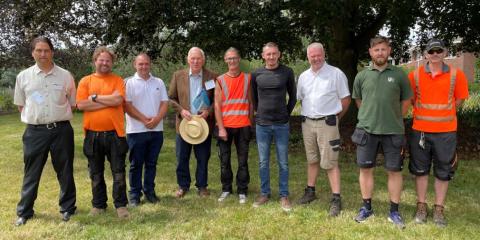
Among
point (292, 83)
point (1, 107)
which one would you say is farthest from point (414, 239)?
point (1, 107)

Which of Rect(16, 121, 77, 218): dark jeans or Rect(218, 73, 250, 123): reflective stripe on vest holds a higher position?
Rect(218, 73, 250, 123): reflective stripe on vest

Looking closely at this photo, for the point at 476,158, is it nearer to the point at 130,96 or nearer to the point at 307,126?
the point at 307,126

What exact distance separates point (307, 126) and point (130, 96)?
2.25m

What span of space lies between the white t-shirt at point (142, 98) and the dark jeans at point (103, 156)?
0.41 meters

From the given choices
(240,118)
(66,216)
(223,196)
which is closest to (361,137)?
(240,118)

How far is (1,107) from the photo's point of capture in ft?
83.6

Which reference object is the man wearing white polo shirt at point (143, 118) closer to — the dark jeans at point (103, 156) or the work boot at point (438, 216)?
the dark jeans at point (103, 156)

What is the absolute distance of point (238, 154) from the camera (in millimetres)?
5922

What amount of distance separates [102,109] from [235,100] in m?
1.64

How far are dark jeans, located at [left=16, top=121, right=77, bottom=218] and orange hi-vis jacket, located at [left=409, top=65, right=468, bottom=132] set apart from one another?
4039mm

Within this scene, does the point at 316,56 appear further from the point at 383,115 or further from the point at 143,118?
the point at 143,118

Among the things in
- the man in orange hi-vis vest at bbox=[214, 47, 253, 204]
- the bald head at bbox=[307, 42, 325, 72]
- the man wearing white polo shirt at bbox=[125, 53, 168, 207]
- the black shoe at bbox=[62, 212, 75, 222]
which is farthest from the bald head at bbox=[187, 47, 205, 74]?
the black shoe at bbox=[62, 212, 75, 222]

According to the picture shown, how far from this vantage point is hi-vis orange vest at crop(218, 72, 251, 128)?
5.66m

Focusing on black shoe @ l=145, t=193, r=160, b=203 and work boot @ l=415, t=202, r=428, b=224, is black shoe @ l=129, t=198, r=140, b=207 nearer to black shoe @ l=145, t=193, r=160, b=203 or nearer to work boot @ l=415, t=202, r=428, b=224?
black shoe @ l=145, t=193, r=160, b=203
